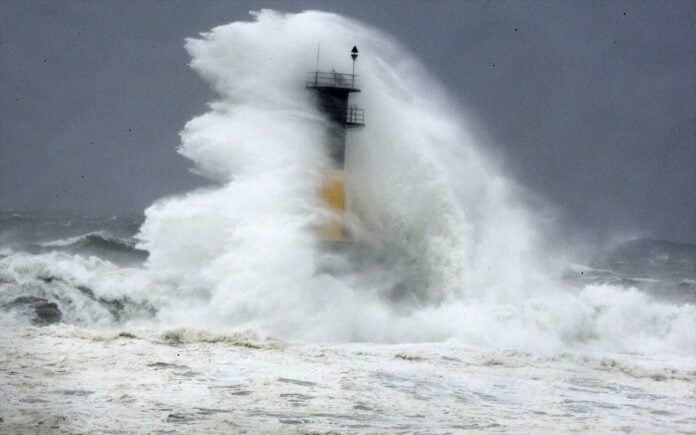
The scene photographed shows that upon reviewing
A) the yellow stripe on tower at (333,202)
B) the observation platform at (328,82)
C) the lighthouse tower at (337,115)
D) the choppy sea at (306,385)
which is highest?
the observation platform at (328,82)

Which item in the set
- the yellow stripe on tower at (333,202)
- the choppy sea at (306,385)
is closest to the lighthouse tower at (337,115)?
the yellow stripe on tower at (333,202)

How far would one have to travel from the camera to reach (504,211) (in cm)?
1855

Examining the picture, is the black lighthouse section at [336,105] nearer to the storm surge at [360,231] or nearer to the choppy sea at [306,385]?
the storm surge at [360,231]

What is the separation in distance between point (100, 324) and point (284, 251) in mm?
3130

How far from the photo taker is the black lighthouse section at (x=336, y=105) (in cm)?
1702

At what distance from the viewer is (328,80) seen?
17422 mm

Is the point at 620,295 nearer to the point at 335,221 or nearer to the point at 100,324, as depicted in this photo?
the point at 335,221

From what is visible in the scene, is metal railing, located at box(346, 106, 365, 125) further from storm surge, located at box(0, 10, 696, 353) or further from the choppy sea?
the choppy sea

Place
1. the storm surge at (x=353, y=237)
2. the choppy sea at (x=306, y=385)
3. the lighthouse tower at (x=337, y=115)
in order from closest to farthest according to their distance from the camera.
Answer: the choppy sea at (x=306, y=385) → the storm surge at (x=353, y=237) → the lighthouse tower at (x=337, y=115)

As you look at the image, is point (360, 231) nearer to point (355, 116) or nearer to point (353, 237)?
point (353, 237)

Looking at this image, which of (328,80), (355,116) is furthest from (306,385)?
(328,80)

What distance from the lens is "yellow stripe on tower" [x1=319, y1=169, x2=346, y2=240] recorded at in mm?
14859

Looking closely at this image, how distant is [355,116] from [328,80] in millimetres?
1048

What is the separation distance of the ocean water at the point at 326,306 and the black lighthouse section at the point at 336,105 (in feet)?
1.07
